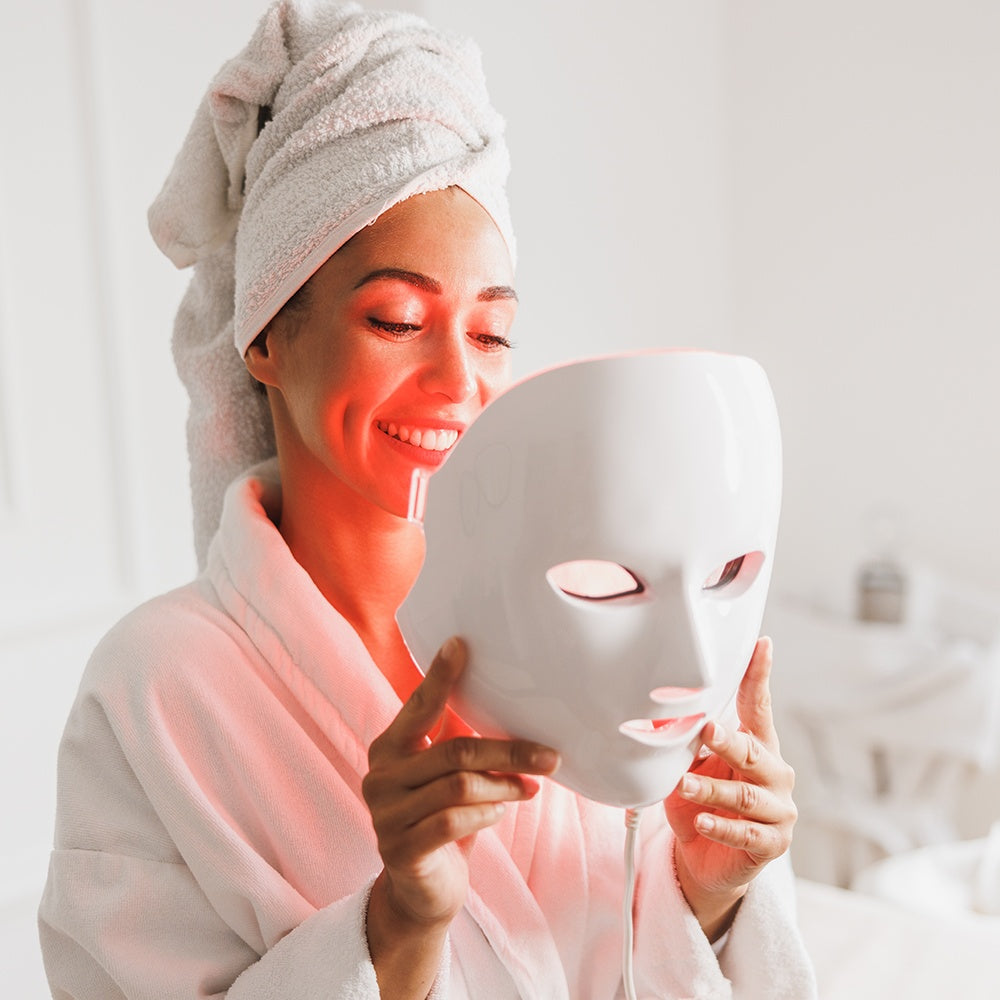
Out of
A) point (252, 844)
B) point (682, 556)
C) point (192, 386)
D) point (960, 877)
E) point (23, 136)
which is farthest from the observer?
point (960, 877)

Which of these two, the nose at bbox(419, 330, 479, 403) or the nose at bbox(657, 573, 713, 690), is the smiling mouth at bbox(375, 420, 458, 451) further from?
the nose at bbox(657, 573, 713, 690)

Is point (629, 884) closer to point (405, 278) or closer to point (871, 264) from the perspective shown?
point (405, 278)

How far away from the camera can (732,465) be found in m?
0.53

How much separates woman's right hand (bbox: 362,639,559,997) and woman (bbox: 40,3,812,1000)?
3.2 inches

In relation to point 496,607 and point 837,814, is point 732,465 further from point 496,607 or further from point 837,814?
point 837,814

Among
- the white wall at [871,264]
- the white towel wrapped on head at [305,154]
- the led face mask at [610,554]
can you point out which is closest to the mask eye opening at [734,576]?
the led face mask at [610,554]

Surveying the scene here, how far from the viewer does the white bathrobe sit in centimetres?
72

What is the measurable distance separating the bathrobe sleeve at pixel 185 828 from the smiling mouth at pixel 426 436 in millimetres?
201

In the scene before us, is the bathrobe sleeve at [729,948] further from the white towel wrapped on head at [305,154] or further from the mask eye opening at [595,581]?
the white towel wrapped on head at [305,154]

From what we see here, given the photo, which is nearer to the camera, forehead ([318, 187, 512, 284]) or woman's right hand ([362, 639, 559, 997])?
woman's right hand ([362, 639, 559, 997])

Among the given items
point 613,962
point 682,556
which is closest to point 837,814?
point 613,962

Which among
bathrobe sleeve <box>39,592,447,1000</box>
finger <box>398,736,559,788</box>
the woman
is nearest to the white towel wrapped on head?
the woman

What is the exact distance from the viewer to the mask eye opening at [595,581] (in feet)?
1.80

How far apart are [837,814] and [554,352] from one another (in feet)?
3.67
